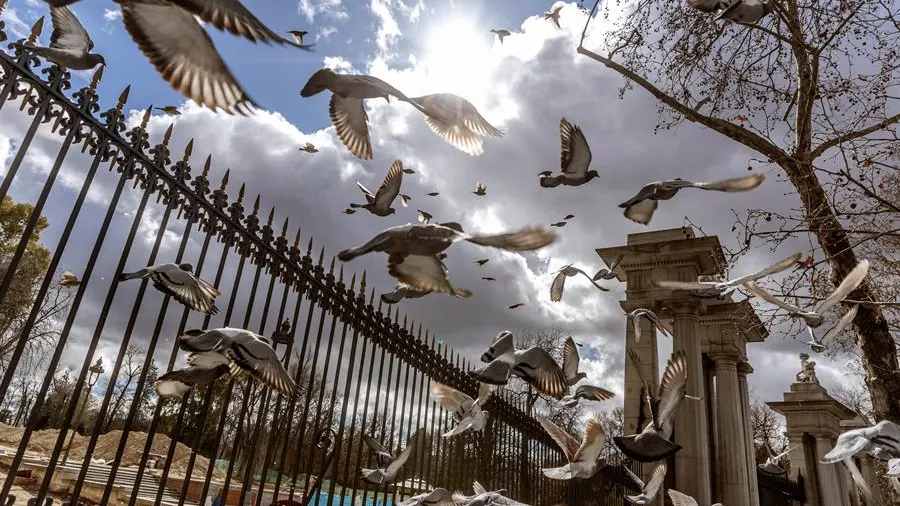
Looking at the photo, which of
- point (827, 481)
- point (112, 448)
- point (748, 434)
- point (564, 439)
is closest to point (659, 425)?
point (564, 439)

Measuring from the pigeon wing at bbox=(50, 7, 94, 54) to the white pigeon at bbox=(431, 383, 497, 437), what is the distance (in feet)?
11.9

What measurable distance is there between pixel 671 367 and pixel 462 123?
10.4 ft

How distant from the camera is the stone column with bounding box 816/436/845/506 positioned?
1833 cm

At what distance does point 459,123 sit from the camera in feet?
11.0

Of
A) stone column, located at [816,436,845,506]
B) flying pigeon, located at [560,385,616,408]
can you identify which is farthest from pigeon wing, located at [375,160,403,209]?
stone column, located at [816,436,845,506]

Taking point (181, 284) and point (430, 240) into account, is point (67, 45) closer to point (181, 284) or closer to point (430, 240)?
point (181, 284)

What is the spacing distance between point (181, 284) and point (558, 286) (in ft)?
11.9

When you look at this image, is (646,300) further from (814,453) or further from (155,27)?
(814,453)

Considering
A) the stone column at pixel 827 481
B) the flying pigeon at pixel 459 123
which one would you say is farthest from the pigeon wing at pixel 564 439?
the stone column at pixel 827 481

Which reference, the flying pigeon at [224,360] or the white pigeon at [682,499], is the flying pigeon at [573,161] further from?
the white pigeon at [682,499]

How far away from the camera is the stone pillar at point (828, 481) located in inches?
722

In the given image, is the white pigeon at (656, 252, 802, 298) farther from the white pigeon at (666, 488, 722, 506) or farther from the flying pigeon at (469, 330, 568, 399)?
the white pigeon at (666, 488, 722, 506)

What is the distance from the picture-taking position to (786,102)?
812 cm

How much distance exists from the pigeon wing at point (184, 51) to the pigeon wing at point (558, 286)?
4313 millimetres
